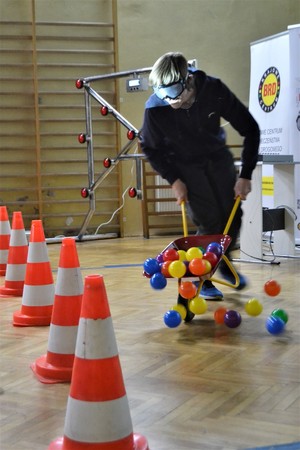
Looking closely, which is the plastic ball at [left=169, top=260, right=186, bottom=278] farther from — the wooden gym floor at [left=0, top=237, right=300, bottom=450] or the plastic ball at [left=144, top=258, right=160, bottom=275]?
the wooden gym floor at [left=0, top=237, right=300, bottom=450]

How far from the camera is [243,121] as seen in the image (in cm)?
353

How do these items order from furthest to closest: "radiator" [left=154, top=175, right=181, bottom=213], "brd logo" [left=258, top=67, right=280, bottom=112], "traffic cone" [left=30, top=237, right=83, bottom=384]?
1. "radiator" [left=154, top=175, right=181, bottom=213]
2. "brd logo" [left=258, top=67, right=280, bottom=112]
3. "traffic cone" [left=30, top=237, right=83, bottom=384]

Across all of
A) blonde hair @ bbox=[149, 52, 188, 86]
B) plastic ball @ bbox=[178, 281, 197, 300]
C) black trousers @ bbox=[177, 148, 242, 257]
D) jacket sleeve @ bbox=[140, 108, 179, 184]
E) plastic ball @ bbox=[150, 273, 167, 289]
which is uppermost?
blonde hair @ bbox=[149, 52, 188, 86]

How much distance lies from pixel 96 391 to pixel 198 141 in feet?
6.97

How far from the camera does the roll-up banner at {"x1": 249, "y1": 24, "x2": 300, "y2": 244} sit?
650 cm

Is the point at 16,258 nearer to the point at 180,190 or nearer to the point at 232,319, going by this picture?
the point at 180,190

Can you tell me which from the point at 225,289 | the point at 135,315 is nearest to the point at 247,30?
the point at 225,289

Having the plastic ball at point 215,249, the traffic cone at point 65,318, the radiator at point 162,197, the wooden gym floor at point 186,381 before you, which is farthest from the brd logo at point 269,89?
the traffic cone at point 65,318

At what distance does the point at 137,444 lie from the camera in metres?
1.79

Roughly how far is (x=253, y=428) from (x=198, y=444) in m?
0.19

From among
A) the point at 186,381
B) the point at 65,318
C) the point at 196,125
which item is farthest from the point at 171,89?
the point at 186,381

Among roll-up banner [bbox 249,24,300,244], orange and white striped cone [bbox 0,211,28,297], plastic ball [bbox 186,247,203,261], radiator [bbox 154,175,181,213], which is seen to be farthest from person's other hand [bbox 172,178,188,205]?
radiator [bbox 154,175,181,213]

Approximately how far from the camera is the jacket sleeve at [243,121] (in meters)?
3.51

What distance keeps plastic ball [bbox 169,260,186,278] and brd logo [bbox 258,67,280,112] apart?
4.21 metres
